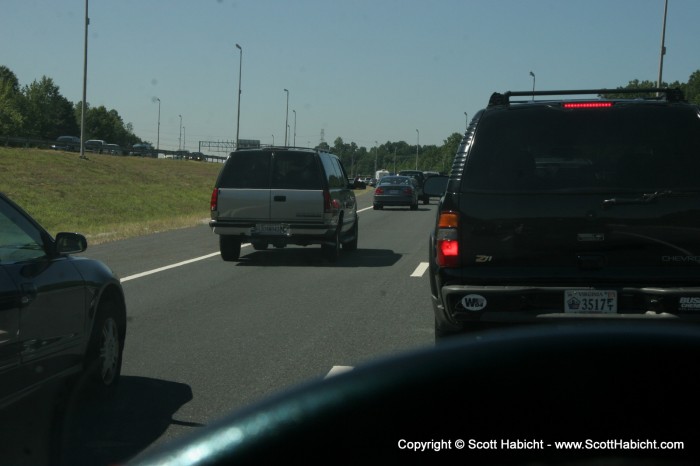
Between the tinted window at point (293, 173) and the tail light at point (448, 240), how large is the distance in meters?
9.44

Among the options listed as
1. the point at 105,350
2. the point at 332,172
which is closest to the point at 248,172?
the point at 332,172

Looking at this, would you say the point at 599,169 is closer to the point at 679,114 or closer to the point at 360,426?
the point at 679,114

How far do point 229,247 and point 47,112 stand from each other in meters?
157

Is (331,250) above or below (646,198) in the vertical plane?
below

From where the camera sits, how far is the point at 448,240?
6.62 meters

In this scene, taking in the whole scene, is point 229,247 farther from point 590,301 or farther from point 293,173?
point 590,301

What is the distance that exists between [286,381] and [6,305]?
246 centimetres

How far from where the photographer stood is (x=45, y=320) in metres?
5.45

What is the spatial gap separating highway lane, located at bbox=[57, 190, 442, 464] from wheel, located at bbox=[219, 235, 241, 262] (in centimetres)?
16

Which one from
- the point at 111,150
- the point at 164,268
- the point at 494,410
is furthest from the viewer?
the point at 111,150

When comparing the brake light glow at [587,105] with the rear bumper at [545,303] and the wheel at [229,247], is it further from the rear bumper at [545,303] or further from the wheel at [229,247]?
the wheel at [229,247]

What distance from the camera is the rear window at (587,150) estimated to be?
21.1 ft

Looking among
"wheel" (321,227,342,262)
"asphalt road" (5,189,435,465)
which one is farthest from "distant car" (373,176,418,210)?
"wheel" (321,227,342,262)

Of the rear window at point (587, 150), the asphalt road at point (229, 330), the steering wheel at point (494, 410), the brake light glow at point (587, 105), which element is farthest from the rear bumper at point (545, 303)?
the steering wheel at point (494, 410)
